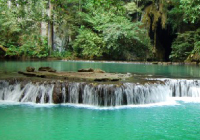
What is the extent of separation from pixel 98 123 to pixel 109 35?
2040 centimetres

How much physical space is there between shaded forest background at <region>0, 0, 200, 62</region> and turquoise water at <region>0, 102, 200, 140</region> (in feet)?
56.9

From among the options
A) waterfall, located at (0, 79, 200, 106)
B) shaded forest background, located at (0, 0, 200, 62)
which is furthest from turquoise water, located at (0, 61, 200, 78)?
shaded forest background, located at (0, 0, 200, 62)

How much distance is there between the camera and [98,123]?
23.1ft

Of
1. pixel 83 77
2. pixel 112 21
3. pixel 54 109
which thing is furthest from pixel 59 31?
pixel 54 109

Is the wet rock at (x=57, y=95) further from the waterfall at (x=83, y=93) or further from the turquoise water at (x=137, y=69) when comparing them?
the turquoise water at (x=137, y=69)

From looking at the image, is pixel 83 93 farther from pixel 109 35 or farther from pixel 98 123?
pixel 109 35

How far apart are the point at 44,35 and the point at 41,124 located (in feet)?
84.6

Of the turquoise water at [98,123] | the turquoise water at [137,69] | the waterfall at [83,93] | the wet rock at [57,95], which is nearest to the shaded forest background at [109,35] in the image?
the turquoise water at [137,69]

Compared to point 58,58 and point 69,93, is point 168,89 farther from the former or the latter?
point 58,58

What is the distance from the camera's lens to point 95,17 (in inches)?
1163

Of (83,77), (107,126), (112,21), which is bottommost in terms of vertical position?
(107,126)

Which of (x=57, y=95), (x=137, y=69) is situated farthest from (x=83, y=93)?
(x=137, y=69)

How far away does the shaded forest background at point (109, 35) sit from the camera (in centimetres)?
2602

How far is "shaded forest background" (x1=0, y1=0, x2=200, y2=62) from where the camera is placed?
2602 cm
